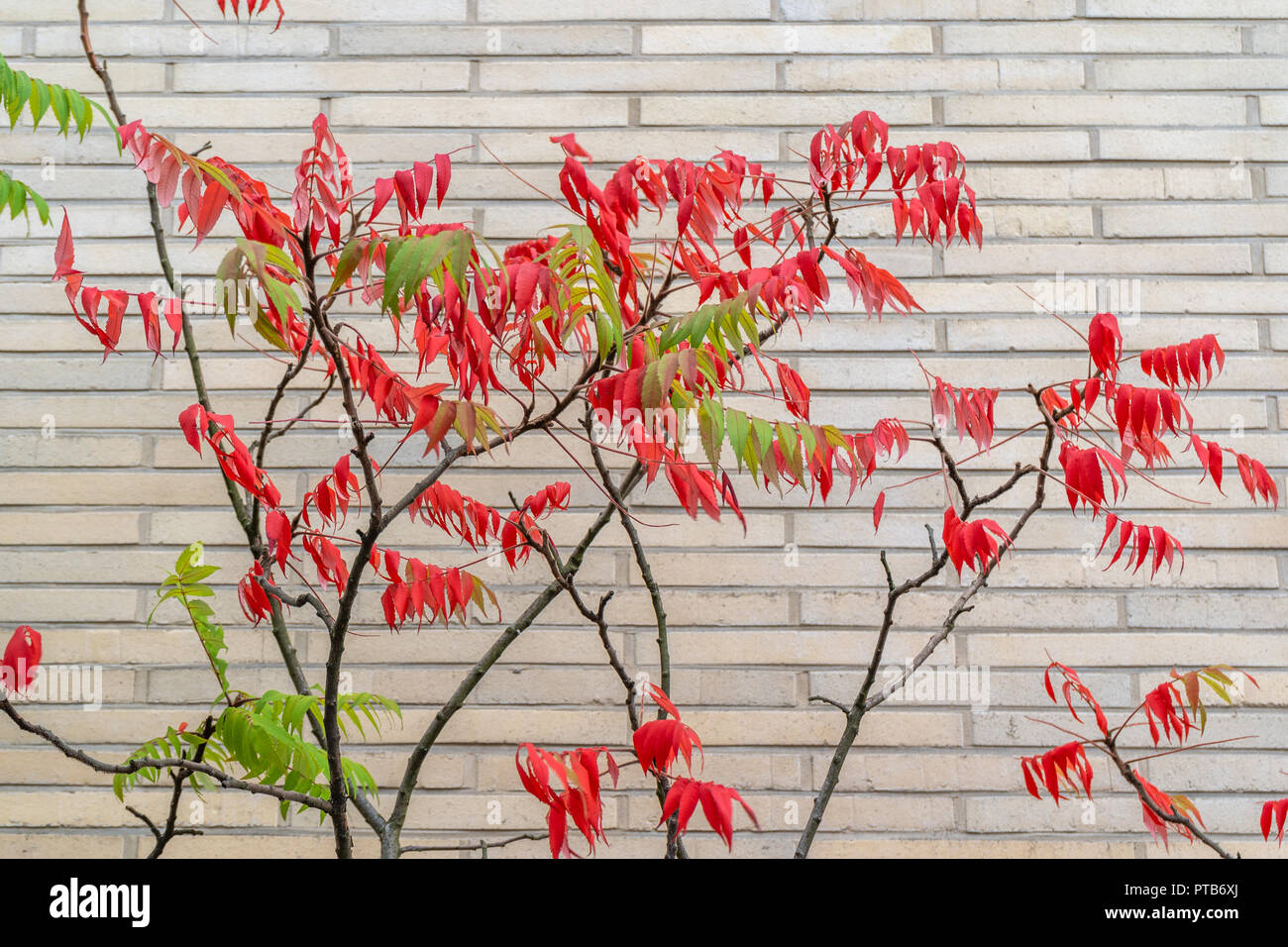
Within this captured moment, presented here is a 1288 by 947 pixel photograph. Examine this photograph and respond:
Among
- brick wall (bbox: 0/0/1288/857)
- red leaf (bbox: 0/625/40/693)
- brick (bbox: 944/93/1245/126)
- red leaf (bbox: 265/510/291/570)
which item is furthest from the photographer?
brick (bbox: 944/93/1245/126)

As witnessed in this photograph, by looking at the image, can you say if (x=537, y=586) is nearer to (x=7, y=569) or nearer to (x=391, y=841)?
(x=391, y=841)

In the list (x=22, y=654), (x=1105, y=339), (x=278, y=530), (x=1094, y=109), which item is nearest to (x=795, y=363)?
(x=1105, y=339)

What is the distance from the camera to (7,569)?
2.04 m

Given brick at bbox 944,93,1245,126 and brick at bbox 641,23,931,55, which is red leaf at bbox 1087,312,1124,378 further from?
brick at bbox 641,23,931,55

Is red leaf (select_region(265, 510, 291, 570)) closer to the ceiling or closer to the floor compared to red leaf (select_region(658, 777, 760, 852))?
closer to the ceiling

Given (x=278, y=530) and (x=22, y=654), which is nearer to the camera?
(x=22, y=654)

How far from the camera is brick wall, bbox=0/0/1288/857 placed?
199 centimetres

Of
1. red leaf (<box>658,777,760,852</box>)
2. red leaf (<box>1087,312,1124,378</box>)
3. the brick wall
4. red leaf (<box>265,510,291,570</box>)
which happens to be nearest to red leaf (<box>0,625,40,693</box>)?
red leaf (<box>265,510,291,570</box>)

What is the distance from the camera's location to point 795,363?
2.11 meters

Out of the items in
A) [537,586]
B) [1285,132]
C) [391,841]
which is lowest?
[391,841]

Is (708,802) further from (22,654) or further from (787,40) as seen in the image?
(787,40)
